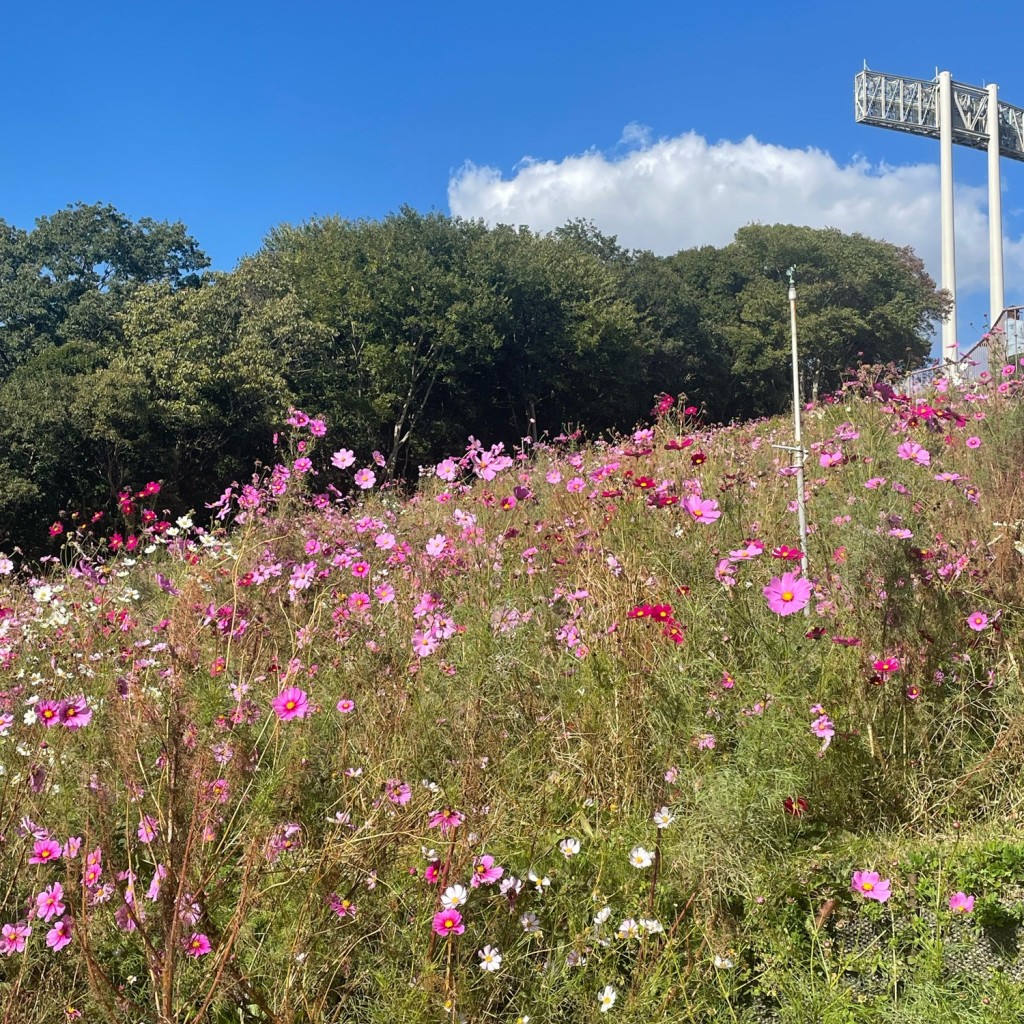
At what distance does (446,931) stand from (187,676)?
0.93 m

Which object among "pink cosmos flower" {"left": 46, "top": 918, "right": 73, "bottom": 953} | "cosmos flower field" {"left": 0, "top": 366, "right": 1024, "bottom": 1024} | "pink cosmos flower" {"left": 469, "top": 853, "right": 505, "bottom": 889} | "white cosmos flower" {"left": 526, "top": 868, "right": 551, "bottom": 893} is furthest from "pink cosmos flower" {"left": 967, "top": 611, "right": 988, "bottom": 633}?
"pink cosmos flower" {"left": 46, "top": 918, "right": 73, "bottom": 953}

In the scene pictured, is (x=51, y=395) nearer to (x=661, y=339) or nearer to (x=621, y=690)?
(x=621, y=690)

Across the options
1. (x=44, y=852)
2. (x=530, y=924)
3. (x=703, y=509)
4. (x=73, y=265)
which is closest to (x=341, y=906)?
(x=530, y=924)

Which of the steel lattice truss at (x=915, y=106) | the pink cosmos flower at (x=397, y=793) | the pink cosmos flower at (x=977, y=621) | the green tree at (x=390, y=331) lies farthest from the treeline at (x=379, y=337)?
the pink cosmos flower at (x=397, y=793)

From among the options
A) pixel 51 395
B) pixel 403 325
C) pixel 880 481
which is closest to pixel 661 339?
pixel 403 325

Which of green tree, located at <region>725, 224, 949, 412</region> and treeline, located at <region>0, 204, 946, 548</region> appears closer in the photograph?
treeline, located at <region>0, 204, 946, 548</region>

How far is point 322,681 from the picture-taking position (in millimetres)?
2254

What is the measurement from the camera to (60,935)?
1.31 m

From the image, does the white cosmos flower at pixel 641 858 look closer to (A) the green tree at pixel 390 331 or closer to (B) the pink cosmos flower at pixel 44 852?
(B) the pink cosmos flower at pixel 44 852

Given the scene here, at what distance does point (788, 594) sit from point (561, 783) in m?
0.66

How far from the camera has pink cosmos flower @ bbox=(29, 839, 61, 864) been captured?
1.41m

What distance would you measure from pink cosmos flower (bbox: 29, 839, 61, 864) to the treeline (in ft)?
23.2

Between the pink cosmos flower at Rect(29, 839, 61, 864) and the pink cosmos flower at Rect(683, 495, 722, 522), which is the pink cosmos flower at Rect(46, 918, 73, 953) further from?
the pink cosmos flower at Rect(683, 495, 722, 522)

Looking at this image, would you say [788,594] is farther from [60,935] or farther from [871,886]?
[60,935]
